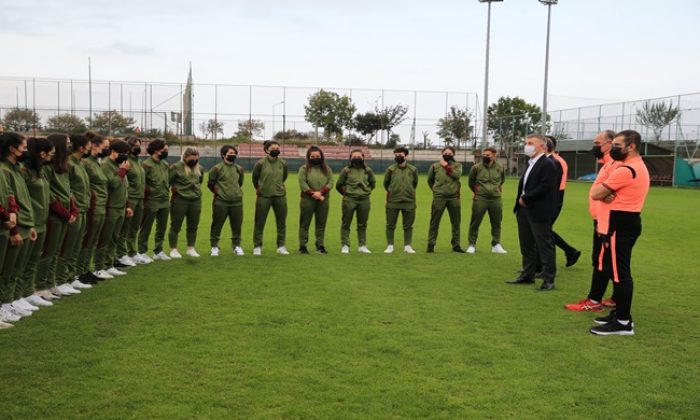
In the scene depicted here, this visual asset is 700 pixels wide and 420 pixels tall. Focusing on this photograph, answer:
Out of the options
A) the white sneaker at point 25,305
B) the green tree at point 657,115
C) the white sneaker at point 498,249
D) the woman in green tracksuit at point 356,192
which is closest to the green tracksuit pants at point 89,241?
the white sneaker at point 25,305

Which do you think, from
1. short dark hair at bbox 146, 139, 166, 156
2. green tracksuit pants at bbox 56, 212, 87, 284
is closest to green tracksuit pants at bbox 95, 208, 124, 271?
green tracksuit pants at bbox 56, 212, 87, 284

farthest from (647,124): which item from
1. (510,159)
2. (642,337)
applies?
(642,337)

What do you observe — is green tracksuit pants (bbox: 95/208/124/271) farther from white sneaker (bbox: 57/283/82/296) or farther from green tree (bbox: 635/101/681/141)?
green tree (bbox: 635/101/681/141)

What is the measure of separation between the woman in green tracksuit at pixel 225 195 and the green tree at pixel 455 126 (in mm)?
41887

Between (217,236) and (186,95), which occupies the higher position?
(186,95)

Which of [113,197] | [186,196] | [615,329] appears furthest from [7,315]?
[615,329]

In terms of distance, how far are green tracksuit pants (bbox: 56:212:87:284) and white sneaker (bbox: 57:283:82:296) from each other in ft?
0.19

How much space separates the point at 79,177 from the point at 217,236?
135 inches

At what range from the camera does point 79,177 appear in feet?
24.8

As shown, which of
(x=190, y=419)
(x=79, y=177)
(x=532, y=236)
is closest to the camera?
(x=190, y=419)

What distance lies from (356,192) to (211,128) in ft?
129

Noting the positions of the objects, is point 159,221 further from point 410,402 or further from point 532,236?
point 410,402

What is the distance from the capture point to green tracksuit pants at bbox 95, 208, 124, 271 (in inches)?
336

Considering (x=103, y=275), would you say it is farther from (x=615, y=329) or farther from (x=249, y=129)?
(x=249, y=129)
